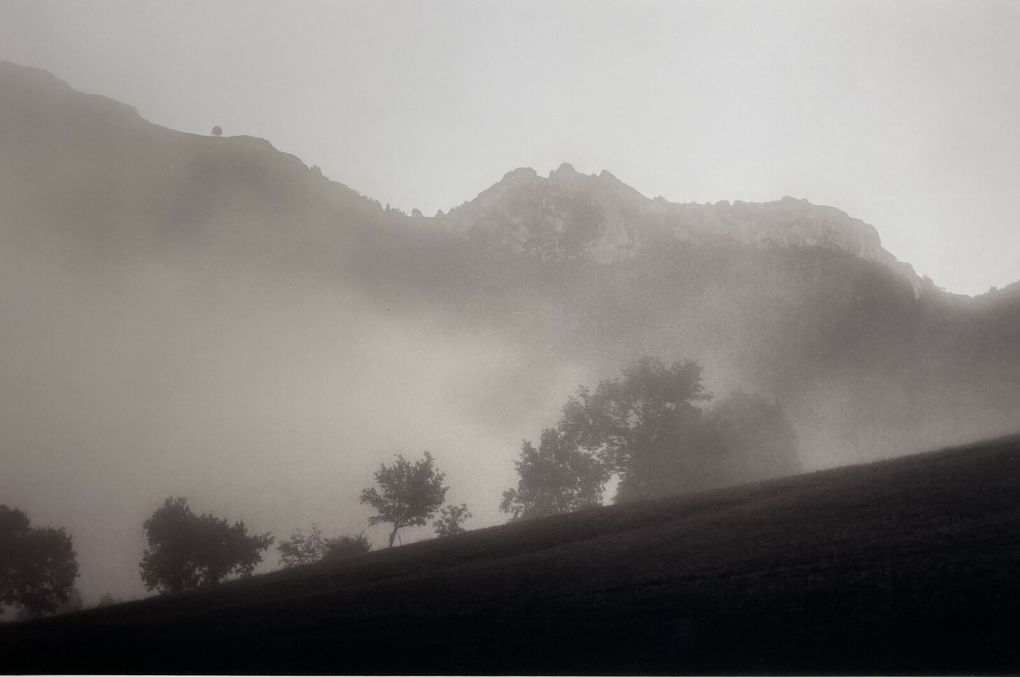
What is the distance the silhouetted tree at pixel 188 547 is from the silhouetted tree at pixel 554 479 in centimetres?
771

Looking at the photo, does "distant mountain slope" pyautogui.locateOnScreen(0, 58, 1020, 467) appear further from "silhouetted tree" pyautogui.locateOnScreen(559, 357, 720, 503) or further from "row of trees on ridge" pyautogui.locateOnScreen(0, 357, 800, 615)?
"row of trees on ridge" pyautogui.locateOnScreen(0, 357, 800, 615)

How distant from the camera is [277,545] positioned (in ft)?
56.1

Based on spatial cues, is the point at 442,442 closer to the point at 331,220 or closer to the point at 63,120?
the point at 331,220

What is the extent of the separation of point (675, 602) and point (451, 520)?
11372 millimetres

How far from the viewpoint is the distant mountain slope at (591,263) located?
17000 mm

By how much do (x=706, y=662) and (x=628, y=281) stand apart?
13356mm

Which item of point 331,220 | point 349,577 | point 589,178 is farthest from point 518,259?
point 349,577

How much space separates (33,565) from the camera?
687 inches

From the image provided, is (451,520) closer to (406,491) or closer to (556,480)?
(406,491)

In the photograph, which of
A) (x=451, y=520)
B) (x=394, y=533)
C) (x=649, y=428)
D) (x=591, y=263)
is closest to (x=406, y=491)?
(x=451, y=520)

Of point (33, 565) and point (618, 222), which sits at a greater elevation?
point (618, 222)

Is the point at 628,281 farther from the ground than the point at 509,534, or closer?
farther from the ground

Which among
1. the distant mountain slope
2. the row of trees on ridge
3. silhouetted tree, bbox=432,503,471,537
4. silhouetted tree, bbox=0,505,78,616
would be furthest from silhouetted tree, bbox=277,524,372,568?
the distant mountain slope

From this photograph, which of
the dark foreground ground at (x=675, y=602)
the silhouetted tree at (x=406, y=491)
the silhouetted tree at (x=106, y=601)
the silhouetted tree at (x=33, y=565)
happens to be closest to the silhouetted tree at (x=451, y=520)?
the silhouetted tree at (x=406, y=491)
